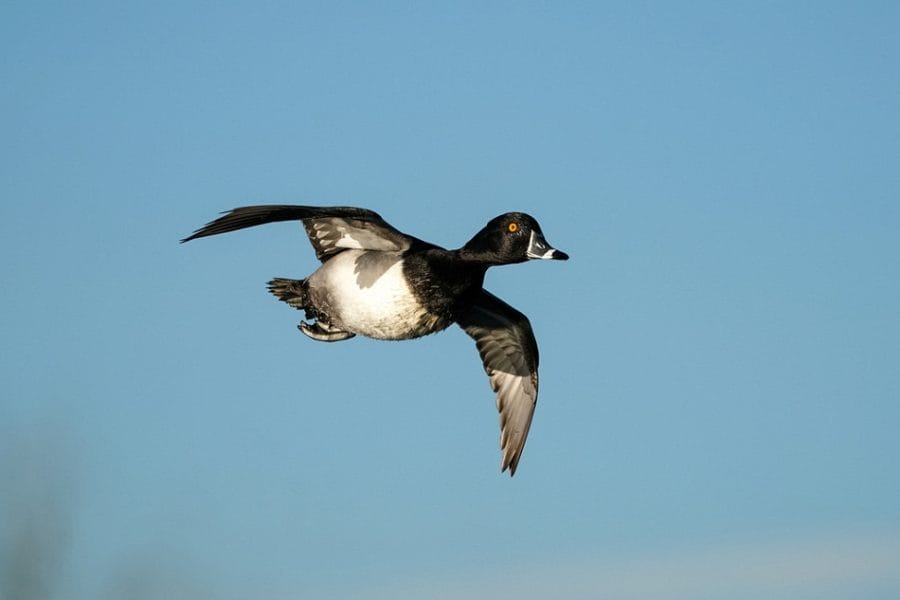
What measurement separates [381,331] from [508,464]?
3.70 meters

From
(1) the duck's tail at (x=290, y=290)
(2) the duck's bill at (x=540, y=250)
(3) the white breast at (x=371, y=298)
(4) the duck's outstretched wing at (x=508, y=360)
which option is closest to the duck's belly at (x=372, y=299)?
(3) the white breast at (x=371, y=298)

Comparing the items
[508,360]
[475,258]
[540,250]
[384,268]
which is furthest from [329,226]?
[508,360]

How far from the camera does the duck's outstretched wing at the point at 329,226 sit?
47.7 ft

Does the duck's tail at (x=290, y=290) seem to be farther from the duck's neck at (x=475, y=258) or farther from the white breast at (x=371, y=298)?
the duck's neck at (x=475, y=258)

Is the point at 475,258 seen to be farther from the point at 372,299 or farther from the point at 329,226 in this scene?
the point at 329,226

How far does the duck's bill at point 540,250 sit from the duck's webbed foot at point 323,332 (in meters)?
2.52

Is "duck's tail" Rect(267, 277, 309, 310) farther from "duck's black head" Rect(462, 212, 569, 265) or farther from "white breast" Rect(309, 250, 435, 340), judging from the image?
"duck's black head" Rect(462, 212, 569, 265)

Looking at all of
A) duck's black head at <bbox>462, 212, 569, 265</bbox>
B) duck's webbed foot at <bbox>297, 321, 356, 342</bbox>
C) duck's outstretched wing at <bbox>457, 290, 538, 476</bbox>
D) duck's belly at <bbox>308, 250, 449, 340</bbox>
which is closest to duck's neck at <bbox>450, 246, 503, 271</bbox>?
duck's black head at <bbox>462, 212, 569, 265</bbox>

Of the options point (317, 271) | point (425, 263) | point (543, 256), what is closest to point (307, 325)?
point (317, 271)

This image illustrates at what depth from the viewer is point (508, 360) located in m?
19.0

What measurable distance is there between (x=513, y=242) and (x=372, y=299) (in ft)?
5.69

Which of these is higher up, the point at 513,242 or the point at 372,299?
the point at 513,242

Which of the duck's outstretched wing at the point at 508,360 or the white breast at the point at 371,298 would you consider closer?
the white breast at the point at 371,298

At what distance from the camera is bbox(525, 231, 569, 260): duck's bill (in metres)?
15.3
